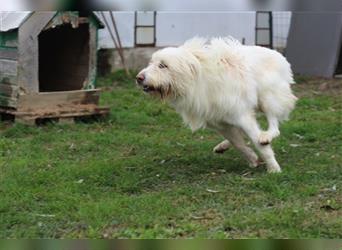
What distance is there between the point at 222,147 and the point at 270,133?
0.84m

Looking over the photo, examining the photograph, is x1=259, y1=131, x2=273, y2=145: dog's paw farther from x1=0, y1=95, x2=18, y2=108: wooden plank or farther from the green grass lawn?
x1=0, y1=95, x2=18, y2=108: wooden plank

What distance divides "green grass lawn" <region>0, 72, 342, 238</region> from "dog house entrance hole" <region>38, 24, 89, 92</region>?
1.13 metres

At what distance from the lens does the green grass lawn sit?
447 cm

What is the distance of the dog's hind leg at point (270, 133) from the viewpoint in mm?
6027

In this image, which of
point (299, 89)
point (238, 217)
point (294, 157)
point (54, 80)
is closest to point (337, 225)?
point (238, 217)

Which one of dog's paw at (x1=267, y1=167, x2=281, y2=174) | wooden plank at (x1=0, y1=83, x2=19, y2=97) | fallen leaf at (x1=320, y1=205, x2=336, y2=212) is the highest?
fallen leaf at (x1=320, y1=205, x2=336, y2=212)

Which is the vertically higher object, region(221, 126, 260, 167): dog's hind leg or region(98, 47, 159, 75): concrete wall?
region(221, 126, 260, 167): dog's hind leg

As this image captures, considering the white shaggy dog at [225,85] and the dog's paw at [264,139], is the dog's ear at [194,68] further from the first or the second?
the dog's paw at [264,139]

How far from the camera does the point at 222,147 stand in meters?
6.85

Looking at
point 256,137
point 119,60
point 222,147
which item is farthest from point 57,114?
point 119,60

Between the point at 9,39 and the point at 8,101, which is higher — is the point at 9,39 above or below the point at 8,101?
above

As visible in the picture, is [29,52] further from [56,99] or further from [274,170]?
[274,170]

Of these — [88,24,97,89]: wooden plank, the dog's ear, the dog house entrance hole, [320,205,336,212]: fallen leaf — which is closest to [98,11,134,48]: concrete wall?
the dog house entrance hole

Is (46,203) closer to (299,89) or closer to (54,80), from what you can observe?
Result: (54,80)
